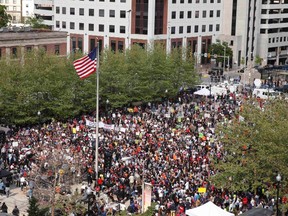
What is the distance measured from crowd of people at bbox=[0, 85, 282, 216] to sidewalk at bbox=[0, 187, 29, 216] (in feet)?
2.19

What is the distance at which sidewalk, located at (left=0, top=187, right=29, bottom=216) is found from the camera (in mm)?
34938

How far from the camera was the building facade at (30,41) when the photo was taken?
2901 inches

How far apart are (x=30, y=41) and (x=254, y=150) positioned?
47.1m

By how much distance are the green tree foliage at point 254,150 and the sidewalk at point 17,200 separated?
11.4m

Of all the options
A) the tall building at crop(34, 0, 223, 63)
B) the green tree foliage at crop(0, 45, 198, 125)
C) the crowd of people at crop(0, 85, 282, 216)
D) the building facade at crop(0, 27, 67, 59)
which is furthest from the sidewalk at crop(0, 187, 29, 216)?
the tall building at crop(34, 0, 223, 63)

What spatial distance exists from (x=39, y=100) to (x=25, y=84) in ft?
6.47

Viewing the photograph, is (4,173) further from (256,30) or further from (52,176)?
(256,30)

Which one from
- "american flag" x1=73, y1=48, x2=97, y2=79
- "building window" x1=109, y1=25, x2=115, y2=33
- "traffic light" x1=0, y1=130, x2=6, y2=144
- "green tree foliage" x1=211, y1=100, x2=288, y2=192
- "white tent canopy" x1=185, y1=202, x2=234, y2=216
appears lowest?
"white tent canopy" x1=185, y1=202, x2=234, y2=216

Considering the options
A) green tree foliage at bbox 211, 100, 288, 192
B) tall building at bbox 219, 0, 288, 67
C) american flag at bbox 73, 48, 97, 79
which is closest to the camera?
green tree foliage at bbox 211, 100, 288, 192

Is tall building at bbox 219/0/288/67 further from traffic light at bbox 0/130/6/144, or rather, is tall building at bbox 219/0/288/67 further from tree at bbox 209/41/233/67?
traffic light at bbox 0/130/6/144

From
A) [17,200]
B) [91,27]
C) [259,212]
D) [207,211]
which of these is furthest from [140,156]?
[91,27]

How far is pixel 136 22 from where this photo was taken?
97.9m

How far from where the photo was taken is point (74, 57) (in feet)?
200

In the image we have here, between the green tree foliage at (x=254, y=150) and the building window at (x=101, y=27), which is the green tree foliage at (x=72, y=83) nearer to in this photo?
the green tree foliage at (x=254, y=150)
